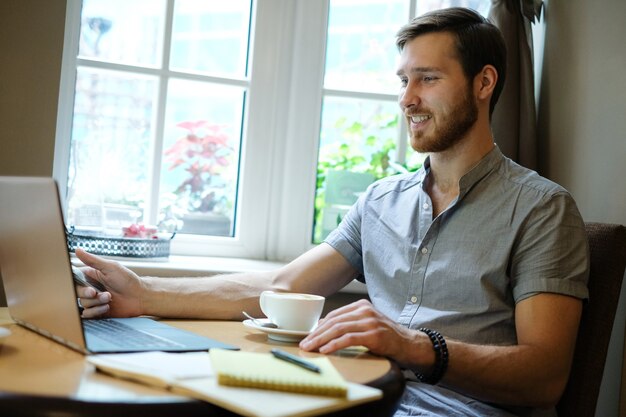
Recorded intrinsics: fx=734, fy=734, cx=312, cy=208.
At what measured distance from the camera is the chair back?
1.52 metres

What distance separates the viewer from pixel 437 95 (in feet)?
5.91

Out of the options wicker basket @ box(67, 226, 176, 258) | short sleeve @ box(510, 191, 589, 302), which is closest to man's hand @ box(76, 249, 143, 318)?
wicker basket @ box(67, 226, 176, 258)

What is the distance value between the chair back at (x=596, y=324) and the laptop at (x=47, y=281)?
0.77m

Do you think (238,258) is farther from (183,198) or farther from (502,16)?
(502,16)

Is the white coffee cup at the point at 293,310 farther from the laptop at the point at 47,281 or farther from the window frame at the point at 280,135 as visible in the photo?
the window frame at the point at 280,135

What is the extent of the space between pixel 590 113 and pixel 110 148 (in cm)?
149

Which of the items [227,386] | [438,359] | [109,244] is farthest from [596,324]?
[109,244]

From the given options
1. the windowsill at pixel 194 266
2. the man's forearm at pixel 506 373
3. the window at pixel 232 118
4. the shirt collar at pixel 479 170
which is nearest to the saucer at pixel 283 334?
the man's forearm at pixel 506 373

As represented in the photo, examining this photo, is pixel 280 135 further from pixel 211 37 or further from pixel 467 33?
pixel 467 33

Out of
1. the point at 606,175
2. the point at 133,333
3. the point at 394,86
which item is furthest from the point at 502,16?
the point at 133,333

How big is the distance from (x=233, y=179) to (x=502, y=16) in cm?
103

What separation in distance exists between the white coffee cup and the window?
1.19 m

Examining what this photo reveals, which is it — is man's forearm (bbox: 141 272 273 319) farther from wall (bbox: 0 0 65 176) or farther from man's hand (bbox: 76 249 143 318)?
wall (bbox: 0 0 65 176)

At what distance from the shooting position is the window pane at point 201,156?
247 centimetres
